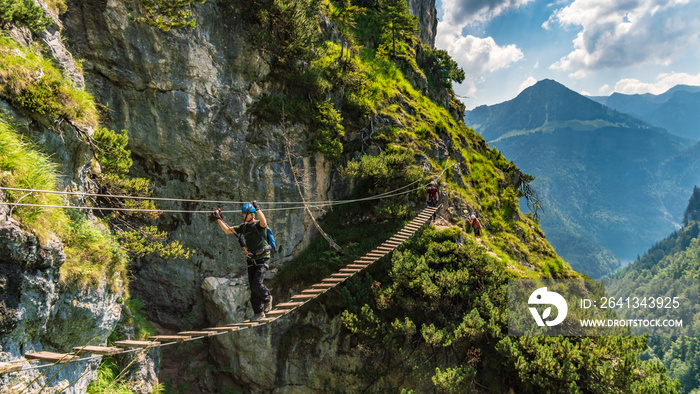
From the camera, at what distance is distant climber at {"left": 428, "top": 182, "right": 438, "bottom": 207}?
674 inches

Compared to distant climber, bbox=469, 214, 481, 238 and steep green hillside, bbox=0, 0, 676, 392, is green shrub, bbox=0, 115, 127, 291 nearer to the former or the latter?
steep green hillside, bbox=0, 0, 676, 392

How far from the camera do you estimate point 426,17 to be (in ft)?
142

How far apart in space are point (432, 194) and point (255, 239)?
34.6 ft

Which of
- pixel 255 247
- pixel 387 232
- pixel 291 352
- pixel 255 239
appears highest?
pixel 387 232

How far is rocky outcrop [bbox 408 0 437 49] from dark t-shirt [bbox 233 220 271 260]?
37276 mm

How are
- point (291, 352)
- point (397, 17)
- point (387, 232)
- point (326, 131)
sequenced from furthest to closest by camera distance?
point (397, 17)
point (326, 131)
point (387, 232)
point (291, 352)

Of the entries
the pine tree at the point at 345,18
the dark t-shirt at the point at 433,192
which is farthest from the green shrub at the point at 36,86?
the pine tree at the point at 345,18

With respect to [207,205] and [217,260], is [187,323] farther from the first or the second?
[207,205]

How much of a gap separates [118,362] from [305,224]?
9182 millimetres

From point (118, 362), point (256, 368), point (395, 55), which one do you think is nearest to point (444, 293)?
point (256, 368)

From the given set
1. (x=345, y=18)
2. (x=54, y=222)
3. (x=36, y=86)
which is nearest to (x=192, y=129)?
(x=36, y=86)

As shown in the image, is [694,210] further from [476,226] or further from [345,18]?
[345,18]

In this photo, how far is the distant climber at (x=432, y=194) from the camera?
17125 millimetres

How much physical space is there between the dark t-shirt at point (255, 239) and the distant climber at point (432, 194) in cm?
1031
